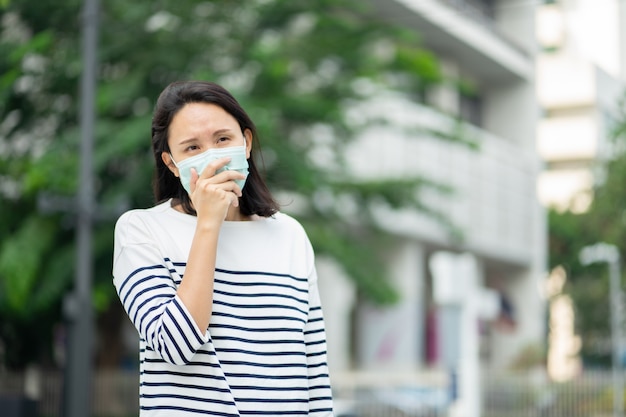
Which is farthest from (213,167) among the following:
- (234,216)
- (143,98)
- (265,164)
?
(143,98)

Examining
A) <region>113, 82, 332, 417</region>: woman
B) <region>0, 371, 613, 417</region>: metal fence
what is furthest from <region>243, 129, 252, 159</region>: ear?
<region>0, 371, 613, 417</region>: metal fence

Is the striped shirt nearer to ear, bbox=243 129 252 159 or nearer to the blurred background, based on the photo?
ear, bbox=243 129 252 159

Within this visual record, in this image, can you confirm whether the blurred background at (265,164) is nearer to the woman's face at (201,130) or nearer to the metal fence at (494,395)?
the metal fence at (494,395)

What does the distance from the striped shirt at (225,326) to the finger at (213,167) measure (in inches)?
6.9

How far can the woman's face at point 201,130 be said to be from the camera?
239cm

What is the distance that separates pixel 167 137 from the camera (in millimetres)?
2473

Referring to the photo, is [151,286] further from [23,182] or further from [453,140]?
[453,140]

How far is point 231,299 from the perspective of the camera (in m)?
2.39

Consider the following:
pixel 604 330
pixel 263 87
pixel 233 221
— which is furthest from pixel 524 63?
pixel 233 221

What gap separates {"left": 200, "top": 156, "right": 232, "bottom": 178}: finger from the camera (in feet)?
7.56

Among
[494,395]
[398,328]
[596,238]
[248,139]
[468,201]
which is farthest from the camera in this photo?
[468,201]

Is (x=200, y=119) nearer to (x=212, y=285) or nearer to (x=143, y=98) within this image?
(x=212, y=285)

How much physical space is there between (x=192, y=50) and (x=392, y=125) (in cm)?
411

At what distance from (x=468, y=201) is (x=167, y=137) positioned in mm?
39752
